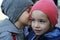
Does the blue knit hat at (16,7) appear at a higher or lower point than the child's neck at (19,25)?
higher

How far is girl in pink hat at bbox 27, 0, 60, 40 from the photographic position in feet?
7.59

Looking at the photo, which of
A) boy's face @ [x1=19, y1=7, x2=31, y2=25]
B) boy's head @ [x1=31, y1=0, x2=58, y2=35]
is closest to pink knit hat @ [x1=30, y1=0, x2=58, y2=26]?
boy's head @ [x1=31, y1=0, x2=58, y2=35]

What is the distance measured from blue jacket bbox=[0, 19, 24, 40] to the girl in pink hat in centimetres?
37

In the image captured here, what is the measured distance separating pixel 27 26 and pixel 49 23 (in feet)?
1.85

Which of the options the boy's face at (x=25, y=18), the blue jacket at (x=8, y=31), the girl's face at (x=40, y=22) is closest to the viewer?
the girl's face at (x=40, y=22)

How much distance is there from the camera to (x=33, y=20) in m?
2.36

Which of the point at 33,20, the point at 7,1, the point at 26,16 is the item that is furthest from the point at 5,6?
the point at 33,20

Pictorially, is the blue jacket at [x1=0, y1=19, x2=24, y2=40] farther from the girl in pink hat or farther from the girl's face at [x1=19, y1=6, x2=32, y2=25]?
the girl in pink hat

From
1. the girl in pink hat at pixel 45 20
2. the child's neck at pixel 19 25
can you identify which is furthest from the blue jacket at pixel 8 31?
the girl in pink hat at pixel 45 20

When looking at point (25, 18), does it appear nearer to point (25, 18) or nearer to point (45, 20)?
point (25, 18)

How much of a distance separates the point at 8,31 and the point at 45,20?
52cm

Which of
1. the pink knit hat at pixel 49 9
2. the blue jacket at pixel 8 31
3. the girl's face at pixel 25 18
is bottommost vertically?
the blue jacket at pixel 8 31

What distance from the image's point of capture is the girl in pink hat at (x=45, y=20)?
231cm

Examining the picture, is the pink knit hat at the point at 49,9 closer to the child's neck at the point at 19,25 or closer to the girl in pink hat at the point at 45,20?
the girl in pink hat at the point at 45,20
